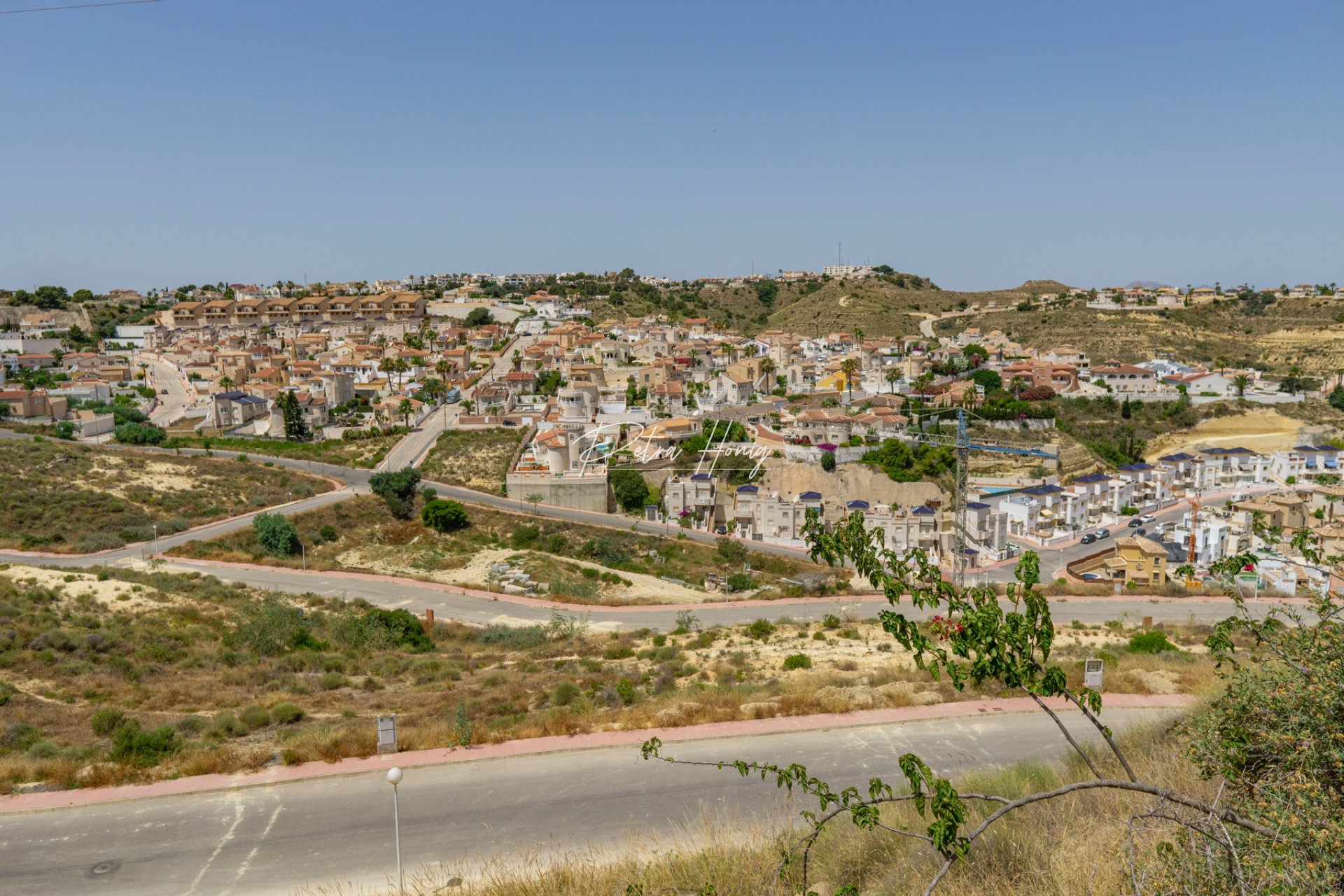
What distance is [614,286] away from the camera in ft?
361

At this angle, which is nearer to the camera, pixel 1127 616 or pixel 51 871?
pixel 51 871

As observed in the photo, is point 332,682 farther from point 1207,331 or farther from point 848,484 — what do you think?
point 1207,331

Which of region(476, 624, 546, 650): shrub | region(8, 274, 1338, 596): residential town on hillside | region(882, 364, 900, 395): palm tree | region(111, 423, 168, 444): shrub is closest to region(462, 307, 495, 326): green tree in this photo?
region(8, 274, 1338, 596): residential town on hillside

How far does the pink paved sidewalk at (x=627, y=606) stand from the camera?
20453 mm

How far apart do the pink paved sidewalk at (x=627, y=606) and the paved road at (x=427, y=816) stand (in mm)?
11787

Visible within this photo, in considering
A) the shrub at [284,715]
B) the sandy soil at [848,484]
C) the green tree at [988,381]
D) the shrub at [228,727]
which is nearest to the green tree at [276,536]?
the shrub at [284,715]

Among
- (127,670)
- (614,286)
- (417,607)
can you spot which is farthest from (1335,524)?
(614,286)

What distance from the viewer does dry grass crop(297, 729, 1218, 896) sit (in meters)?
4.32

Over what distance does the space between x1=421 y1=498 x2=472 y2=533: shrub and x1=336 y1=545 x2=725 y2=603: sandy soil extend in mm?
2892

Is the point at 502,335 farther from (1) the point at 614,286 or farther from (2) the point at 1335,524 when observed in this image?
(2) the point at 1335,524

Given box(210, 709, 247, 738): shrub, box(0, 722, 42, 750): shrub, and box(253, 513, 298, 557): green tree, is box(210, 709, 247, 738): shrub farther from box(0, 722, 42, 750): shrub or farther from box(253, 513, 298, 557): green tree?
box(253, 513, 298, 557): green tree

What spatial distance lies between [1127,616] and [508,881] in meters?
17.7

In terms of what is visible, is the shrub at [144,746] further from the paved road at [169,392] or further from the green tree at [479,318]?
the green tree at [479,318]

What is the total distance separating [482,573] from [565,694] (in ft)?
54.9
